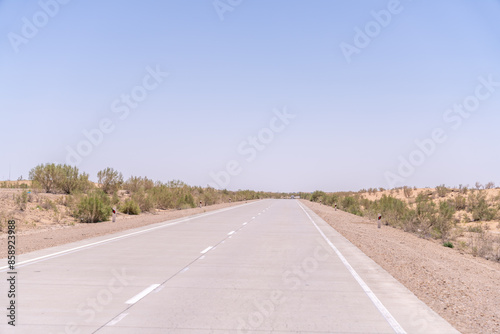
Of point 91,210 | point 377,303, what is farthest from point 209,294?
point 91,210

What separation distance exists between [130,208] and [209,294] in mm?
30002

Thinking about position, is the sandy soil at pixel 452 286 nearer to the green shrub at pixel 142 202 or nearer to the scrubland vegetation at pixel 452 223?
the scrubland vegetation at pixel 452 223

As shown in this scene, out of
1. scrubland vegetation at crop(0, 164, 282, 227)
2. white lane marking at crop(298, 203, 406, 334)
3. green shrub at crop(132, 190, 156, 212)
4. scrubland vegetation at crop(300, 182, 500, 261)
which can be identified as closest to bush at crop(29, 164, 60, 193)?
scrubland vegetation at crop(0, 164, 282, 227)

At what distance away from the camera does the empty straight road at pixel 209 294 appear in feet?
20.8

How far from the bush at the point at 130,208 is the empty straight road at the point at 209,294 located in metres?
22.4

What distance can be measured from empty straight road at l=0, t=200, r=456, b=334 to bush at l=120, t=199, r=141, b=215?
73.6ft

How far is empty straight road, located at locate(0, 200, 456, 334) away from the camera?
634 centimetres

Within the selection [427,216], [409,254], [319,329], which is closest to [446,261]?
[409,254]

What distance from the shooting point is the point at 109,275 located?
32.2ft

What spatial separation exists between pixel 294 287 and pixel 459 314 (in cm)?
289

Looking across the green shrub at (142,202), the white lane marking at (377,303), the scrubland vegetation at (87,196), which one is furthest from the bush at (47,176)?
the white lane marking at (377,303)

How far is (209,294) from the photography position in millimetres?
8180

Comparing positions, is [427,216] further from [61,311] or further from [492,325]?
[61,311]

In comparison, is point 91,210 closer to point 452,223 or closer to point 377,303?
point 452,223
